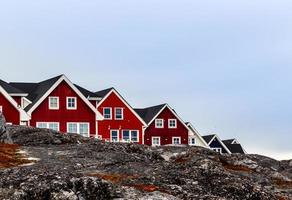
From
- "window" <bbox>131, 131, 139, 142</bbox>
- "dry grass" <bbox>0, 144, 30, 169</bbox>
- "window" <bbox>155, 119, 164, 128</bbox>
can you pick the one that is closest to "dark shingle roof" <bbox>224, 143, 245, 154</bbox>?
"window" <bbox>155, 119, 164, 128</bbox>

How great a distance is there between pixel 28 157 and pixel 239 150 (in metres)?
113

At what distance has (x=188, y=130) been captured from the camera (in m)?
104

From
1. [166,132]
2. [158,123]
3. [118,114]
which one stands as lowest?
[166,132]

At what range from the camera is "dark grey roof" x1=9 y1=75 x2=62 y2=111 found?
79000mm

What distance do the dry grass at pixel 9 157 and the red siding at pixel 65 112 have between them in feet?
207

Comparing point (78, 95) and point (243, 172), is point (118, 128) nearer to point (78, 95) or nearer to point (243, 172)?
point (78, 95)

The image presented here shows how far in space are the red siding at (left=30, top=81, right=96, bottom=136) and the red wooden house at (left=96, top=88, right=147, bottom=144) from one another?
12178 millimetres

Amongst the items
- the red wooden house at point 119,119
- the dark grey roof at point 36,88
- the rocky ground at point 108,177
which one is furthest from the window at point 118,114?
the rocky ground at point 108,177

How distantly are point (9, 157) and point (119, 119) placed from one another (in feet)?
256

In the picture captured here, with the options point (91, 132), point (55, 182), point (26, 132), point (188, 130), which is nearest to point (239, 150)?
point (188, 130)

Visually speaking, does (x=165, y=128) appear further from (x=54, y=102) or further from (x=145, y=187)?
(x=145, y=187)

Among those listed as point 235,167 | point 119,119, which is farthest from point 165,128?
point 235,167

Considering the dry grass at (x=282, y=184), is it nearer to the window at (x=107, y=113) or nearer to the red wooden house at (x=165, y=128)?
the window at (x=107, y=113)

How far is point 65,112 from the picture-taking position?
7981cm
